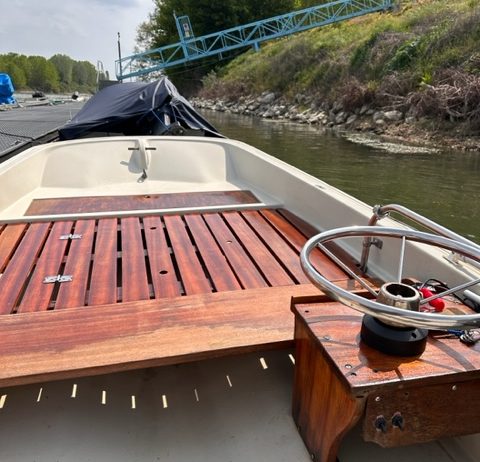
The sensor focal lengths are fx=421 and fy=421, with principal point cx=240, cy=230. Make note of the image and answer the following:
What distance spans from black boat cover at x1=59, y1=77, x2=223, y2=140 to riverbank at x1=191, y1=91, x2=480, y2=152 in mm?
5255

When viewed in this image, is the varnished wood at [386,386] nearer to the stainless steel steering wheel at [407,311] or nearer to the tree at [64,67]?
the stainless steel steering wheel at [407,311]

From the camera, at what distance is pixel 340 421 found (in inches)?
36.9

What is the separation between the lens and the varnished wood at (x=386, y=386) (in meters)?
0.88

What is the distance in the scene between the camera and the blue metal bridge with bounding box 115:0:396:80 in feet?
73.8

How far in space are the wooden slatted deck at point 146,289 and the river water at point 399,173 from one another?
9.94 feet

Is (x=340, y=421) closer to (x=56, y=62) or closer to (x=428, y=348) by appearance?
(x=428, y=348)

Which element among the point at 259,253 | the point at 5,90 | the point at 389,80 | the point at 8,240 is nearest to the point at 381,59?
the point at 389,80

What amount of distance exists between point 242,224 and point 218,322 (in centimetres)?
121

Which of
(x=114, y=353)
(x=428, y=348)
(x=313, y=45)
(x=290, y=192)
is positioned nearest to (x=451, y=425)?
(x=428, y=348)

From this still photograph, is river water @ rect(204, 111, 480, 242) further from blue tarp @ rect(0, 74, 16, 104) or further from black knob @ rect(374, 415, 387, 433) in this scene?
blue tarp @ rect(0, 74, 16, 104)

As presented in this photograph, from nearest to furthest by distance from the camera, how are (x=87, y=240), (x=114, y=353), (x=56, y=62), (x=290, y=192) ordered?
(x=114, y=353) → (x=87, y=240) → (x=290, y=192) → (x=56, y=62)

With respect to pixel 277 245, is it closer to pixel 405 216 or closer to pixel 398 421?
pixel 405 216

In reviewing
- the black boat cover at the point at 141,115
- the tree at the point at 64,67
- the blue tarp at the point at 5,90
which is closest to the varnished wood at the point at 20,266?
the black boat cover at the point at 141,115

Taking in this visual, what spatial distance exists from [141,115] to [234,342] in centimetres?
372
